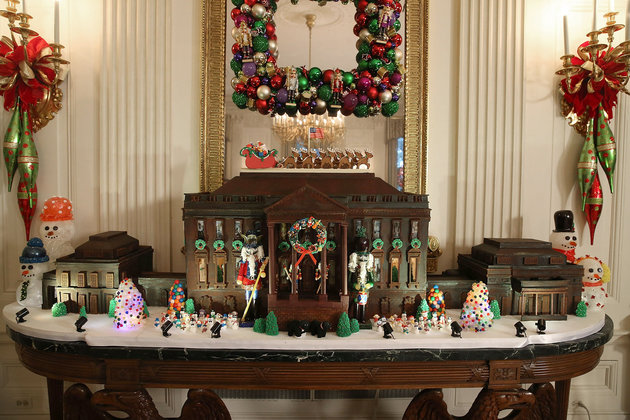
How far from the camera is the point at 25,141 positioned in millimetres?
3006

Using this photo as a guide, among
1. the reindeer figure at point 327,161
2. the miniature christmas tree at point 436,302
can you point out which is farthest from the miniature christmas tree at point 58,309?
the miniature christmas tree at point 436,302

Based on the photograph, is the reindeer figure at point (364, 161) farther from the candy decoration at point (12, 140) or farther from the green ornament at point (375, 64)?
the candy decoration at point (12, 140)

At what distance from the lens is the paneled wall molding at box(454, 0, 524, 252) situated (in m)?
3.16

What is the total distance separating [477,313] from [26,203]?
3.56 m

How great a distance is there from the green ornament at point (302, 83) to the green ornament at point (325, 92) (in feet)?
0.38

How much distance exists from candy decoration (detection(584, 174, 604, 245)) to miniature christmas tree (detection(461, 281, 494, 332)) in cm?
151

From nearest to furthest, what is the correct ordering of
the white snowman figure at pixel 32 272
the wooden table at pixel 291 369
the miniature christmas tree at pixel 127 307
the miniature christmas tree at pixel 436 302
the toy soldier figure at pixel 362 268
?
the wooden table at pixel 291 369 < the miniature christmas tree at pixel 127 307 < the toy soldier figure at pixel 362 268 < the miniature christmas tree at pixel 436 302 < the white snowman figure at pixel 32 272

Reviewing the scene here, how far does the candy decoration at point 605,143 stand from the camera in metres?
3.08

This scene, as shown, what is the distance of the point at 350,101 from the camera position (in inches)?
115

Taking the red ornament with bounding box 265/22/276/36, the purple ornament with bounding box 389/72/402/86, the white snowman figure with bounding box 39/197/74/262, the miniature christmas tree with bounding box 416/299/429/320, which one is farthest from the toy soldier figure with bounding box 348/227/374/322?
the white snowman figure with bounding box 39/197/74/262

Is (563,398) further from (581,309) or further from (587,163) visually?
(587,163)

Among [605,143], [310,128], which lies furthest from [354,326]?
[605,143]

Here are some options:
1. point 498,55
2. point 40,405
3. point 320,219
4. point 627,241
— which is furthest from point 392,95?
point 40,405

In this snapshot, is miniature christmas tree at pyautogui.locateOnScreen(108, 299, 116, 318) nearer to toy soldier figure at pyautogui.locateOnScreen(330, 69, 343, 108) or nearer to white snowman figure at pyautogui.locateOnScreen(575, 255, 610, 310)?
toy soldier figure at pyautogui.locateOnScreen(330, 69, 343, 108)
